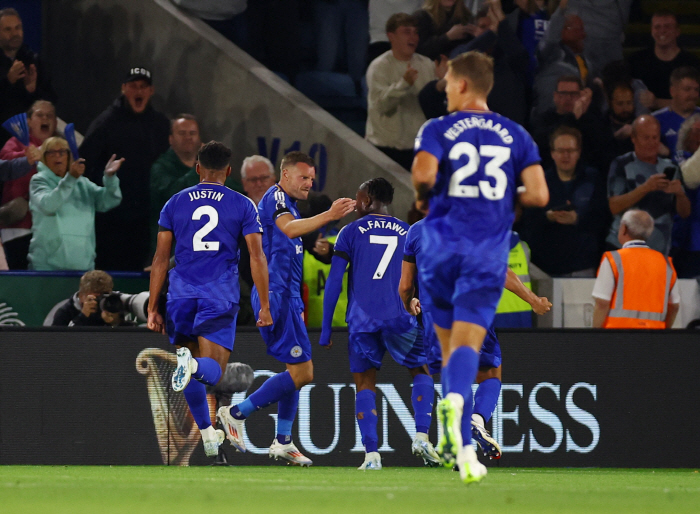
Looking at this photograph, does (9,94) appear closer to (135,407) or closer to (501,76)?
(135,407)

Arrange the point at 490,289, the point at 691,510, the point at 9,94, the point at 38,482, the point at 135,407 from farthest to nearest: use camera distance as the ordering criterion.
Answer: the point at 9,94
the point at 135,407
the point at 38,482
the point at 490,289
the point at 691,510

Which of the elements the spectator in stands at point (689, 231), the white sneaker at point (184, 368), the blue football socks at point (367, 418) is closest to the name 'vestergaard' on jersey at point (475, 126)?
the white sneaker at point (184, 368)

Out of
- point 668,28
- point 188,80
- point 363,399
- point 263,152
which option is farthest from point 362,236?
point 668,28

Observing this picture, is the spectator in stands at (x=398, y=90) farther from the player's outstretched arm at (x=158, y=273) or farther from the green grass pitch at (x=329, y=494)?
the green grass pitch at (x=329, y=494)

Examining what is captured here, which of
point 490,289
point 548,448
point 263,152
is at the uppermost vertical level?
point 263,152

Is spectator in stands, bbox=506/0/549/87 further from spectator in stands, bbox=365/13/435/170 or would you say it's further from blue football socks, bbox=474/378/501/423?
blue football socks, bbox=474/378/501/423

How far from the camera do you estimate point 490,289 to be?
18.9ft

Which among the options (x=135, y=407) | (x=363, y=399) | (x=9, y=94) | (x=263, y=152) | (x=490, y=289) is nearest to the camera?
(x=490, y=289)

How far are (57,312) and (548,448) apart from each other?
4.41 meters

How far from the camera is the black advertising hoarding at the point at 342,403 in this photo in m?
9.44

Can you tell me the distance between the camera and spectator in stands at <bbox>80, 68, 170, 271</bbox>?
11.3m

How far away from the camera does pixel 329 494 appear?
543cm

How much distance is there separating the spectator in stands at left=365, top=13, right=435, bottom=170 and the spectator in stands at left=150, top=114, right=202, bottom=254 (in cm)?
207

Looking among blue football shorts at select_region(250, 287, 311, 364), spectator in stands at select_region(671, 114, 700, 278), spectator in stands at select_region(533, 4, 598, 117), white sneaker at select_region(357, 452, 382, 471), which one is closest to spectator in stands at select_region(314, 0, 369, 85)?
spectator in stands at select_region(533, 4, 598, 117)
